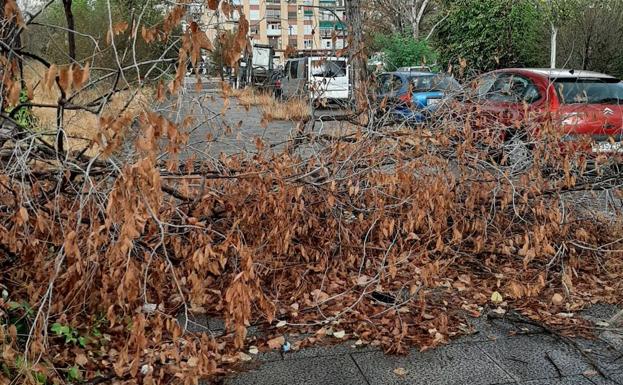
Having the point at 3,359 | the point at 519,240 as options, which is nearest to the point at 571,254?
the point at 519,240

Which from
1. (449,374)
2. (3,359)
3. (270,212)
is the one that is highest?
(270,212)

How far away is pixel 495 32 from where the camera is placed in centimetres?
2344

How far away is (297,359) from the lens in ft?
11.5

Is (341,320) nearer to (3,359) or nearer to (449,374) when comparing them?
(449,374)

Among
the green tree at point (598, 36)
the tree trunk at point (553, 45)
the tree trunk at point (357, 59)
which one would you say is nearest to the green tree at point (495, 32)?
the tree trunk at point (553, 45)

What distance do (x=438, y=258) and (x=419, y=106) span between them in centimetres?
Answer: 156

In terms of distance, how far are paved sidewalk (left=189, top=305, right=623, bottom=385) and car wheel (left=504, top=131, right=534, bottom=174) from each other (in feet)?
5.75

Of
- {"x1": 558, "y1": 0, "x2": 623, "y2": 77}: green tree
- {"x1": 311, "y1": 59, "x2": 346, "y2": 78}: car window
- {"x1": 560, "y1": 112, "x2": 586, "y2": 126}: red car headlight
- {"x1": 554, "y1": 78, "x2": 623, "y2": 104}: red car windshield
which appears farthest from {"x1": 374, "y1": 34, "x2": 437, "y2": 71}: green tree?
{"x1": 560, "y1": 112, "x2": 586, "y2": 126}: red car headlight

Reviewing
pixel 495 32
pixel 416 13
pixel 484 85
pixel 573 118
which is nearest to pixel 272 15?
pixel 484 85

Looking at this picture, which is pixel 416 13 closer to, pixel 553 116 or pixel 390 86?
pixel 390 86

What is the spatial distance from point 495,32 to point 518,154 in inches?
780

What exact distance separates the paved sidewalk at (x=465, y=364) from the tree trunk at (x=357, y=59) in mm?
2497

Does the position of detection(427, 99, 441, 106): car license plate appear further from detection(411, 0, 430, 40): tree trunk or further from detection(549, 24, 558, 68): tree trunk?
detection(411, 0, 430, 40): tree trunk

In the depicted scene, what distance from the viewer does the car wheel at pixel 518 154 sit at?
516cm
